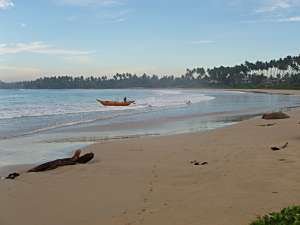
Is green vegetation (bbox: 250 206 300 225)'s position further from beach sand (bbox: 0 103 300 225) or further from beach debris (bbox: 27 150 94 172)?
beach debris (bbox: 27 150 94 172)

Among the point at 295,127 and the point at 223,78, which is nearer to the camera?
the point at 295,127

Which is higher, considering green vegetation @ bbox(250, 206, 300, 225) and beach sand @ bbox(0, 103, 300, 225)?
green vegetation @ bbox(250, 206, 300, 225)

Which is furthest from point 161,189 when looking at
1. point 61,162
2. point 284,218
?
point 61,162

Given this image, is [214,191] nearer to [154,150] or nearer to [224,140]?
[154,150]

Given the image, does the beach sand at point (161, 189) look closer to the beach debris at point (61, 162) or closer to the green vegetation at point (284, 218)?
the beach debris at point (61, 162)

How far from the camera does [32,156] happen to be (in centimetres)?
1277

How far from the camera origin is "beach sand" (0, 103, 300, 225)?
5.86 m

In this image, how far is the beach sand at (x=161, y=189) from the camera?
19.2 ft

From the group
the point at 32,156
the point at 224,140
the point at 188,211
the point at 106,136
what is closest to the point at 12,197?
the point at 188,211

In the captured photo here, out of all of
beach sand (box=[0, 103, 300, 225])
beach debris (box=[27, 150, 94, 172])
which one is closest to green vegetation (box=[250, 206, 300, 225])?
beach sand (box=[0, 103, 300, 225])

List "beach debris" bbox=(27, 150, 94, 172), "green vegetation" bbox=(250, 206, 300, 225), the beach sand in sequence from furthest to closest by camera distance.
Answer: "beach debris" bbox=(27, 150, 94, 172) < the beach sand < "green vegetation" bbox=(250, 206, 300, 225)

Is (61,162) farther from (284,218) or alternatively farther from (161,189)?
(284,218)

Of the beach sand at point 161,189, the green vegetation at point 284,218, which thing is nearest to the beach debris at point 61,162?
the beach sand at point 161,189

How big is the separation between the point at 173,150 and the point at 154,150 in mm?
565
